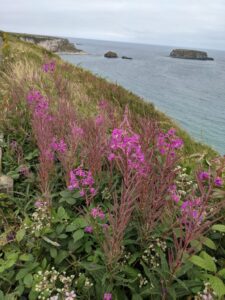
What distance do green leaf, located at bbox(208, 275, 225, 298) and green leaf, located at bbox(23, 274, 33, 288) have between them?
125 centimetres

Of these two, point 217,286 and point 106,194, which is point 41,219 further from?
point 217,286

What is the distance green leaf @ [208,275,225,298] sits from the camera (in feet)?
6.42

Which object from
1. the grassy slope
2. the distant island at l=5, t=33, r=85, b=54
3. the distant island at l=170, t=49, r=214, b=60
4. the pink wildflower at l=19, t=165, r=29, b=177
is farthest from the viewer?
the distant island at l=170, t=49, r=214, b=60

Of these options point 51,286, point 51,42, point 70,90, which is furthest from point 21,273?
point 51,42

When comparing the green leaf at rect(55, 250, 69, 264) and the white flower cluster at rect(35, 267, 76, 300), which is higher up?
the white flower cluster at rect(35, 267, 76, 300)

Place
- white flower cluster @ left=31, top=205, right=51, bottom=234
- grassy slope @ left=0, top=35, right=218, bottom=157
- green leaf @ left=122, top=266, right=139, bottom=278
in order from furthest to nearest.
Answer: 1. grassy slope @ left=0, top=35, right=218, bottom=157
2. white flower cluster @ left=31, top=205, right=51, bottom=234
3. green leaf @ left=122, top=266, right=139, bottom=278

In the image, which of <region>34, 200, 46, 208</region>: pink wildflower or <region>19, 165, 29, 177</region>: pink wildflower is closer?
<region>34, 200, 46, 208</region>: pink wildflower

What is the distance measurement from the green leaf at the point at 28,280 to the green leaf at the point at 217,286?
1.25 m

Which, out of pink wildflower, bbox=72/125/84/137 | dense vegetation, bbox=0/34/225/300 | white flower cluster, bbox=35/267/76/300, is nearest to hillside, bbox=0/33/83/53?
pink wildflower, bbox=72/125/84/137

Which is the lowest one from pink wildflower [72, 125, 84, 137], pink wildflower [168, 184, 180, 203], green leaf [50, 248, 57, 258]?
green leaf [50, 248, 57, 258]

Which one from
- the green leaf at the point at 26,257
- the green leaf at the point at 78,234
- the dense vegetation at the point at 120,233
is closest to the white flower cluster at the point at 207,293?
the dense vegetation at the point at 120,233

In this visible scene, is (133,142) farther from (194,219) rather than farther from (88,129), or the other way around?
(88,129)

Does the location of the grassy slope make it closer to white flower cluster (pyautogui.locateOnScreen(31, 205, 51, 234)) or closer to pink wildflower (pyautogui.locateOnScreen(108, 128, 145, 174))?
pink wildflower (pyautogui.locateOnScreen(108, 128, 145, 174))

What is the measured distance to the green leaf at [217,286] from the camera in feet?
6.42
